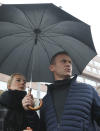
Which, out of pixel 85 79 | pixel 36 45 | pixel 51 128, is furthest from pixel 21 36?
pixel 85 79

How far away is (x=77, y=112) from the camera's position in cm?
247

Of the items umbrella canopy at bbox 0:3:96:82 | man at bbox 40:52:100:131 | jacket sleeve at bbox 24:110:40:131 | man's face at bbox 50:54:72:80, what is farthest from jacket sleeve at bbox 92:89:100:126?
umbrella canopy at bbox 0:3:96:82

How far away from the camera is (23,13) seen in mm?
3080

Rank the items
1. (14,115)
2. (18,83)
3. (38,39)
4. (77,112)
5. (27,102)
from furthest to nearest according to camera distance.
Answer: (38,39), (18,83), (14,115), (27,102), (77,112)

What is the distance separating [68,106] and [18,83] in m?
1.04

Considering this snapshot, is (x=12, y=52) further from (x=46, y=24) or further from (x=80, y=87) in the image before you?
(x=80, y=87)

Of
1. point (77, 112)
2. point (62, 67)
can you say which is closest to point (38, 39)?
point (62, 67)

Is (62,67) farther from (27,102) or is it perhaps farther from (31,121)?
(31,121)

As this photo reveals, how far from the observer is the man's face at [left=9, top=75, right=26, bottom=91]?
3300 millimetres

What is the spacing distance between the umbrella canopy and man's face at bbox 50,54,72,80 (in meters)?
0.37

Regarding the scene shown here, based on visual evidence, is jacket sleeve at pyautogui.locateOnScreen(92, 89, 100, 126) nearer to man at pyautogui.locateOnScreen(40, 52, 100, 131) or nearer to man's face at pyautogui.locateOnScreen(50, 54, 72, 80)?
man at pyautogui.locateOnScreen(40, 52, 100, 131)

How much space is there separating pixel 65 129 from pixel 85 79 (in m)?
51.0

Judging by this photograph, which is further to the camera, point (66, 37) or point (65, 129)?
point (66, 37)

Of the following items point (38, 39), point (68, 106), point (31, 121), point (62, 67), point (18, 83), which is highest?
point (38, 39)
